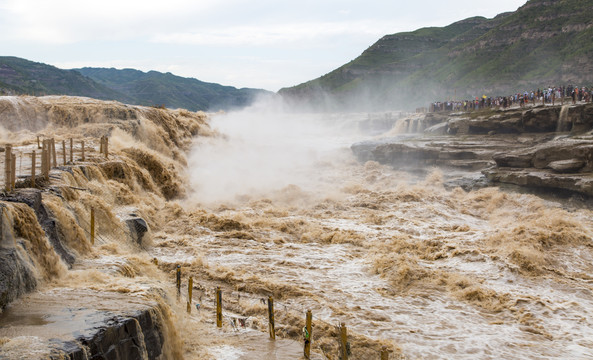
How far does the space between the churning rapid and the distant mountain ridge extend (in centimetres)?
5198

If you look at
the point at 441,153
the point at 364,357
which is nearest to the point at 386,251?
the point at 364,357

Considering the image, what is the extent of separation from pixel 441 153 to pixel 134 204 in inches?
683

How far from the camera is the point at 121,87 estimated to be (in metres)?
147

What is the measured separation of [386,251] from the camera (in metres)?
14.3

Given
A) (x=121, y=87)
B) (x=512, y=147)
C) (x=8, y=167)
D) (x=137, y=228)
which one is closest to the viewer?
(x=8, y=167)

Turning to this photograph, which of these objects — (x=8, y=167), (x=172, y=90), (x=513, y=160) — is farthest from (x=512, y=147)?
(x=172, y=90)

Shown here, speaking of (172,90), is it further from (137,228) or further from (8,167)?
(8,167)

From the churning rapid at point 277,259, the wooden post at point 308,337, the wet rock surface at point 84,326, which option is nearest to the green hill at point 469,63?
the churning rapid at point 277,259

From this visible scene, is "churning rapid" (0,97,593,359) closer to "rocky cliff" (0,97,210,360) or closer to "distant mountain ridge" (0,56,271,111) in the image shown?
"rocky cliff" (0,97,210,360)

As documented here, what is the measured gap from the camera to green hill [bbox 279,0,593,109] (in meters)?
69.2

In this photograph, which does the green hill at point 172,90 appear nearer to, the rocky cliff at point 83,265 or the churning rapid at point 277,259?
the churning rapid at point 277,259

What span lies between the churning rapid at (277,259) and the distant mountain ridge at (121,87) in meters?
52.0

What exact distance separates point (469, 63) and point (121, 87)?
10047 cm

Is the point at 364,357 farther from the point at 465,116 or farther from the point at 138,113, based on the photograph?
the point at 465,116
